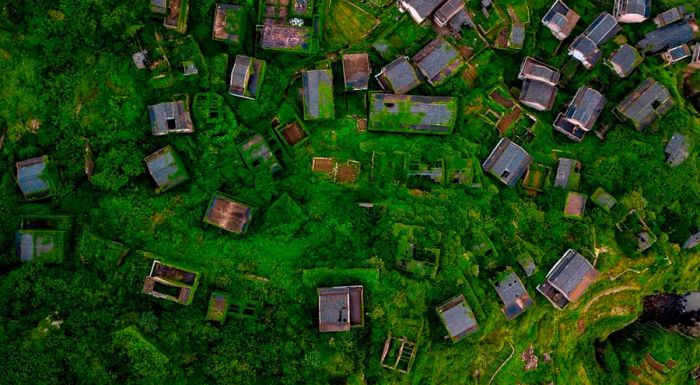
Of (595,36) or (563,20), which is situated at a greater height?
(563,20)

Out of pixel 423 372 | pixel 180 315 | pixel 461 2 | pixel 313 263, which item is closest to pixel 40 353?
pixel 180 315

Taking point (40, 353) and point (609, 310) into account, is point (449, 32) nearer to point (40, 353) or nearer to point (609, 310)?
point (609, 310)

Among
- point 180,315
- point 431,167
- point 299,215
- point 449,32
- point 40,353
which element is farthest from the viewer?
point 449,32

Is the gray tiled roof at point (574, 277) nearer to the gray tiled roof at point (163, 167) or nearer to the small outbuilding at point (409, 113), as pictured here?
the small outbuilding at point (409, 113)

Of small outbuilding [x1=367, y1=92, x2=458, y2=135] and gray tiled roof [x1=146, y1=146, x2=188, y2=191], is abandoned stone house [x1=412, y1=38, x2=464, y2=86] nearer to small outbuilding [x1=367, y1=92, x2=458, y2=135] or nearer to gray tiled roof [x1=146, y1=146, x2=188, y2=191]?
small outbuilding [x1=367, y1=92, x2=458, y2=135]

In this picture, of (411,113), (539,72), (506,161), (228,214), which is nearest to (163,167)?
(228,214)

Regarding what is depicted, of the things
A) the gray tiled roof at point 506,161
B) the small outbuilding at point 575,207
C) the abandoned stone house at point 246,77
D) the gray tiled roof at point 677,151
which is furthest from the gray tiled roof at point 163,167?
the gray tiled roof at point 677,151

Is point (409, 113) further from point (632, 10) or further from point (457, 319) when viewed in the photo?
point (632, 10)
